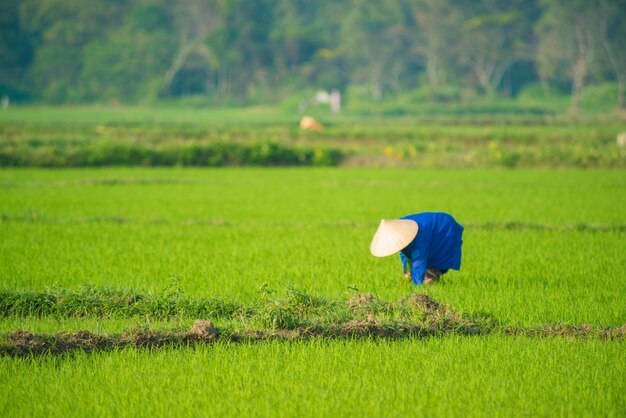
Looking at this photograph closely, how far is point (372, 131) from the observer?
81.4ft

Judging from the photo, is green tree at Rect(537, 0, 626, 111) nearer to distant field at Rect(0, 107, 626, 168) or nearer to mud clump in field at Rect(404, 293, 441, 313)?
distant field at Rect(0, 107, 626, 168)

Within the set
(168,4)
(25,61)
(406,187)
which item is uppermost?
(168,4)

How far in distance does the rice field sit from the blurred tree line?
36326mm

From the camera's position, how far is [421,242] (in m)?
6.59

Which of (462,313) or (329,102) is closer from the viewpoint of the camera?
(462,313)

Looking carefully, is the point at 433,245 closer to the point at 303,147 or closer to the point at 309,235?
the point at 309,235

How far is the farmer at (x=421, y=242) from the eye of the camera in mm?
6410

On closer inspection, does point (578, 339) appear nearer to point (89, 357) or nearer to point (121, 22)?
point (89, 357)

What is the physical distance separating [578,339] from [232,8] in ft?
143

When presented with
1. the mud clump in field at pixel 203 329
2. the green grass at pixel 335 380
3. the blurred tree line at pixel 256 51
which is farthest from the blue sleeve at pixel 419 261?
the blurred tree line at pixel 256 51

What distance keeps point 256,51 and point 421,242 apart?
4327 centimetres

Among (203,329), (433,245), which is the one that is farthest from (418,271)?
(203,329)

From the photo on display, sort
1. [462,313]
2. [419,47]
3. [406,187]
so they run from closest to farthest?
[462,313], [406,187], [419,47]

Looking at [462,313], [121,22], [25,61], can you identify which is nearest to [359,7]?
[121,22]
